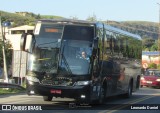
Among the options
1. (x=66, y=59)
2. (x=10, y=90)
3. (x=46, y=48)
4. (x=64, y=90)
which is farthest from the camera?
(x=10, y=90)

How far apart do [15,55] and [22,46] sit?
12.1 metres

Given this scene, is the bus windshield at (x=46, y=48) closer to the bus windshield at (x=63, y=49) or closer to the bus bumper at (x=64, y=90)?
the bus windshield at (x=63, y=49)

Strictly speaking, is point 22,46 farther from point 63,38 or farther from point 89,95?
point 89,95

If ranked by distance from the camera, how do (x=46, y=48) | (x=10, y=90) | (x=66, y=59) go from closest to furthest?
(x=66, y=59) < (x=46, y=48) < (x=10, y=90)

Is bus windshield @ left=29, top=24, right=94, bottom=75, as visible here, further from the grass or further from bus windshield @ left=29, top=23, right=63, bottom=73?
the grass

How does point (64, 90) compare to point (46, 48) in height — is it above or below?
below

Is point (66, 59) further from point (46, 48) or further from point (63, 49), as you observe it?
point (46, 48)

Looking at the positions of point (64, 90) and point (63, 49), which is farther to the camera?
point (63, 49)

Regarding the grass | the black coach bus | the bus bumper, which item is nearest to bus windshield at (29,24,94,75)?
the black coach bus

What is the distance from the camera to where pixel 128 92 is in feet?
74.0

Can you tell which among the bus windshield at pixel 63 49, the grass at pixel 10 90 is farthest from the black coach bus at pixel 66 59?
the grass at pixel 10 90

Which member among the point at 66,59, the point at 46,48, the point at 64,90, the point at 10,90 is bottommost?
the point at 10,90

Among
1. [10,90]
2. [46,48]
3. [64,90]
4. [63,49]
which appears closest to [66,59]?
[63,49]

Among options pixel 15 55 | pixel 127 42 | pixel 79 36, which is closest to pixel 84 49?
pixel 79 36
